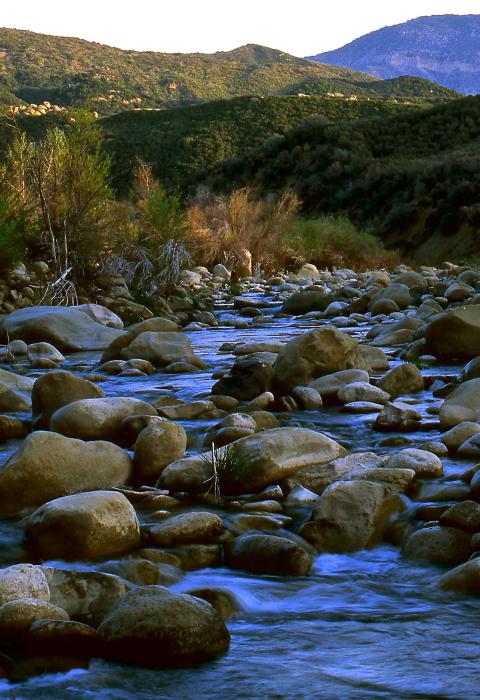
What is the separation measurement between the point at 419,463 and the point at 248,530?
0.94 meters

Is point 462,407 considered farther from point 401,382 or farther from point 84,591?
point 84,591

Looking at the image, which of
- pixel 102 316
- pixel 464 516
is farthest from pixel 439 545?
pixel 102 316

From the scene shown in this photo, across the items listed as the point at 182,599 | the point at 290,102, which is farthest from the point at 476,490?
the point at 290,102

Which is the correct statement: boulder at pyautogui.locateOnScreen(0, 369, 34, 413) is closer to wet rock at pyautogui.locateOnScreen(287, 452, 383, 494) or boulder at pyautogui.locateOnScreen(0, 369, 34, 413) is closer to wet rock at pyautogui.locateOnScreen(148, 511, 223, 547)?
wet rock at pyautogui.locateOnScreen(287, 452, 383, 494)

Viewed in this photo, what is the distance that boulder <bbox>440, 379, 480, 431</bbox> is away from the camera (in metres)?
4.78

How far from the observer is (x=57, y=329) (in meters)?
8.38

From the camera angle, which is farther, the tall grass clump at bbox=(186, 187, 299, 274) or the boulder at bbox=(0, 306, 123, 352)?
the tall grass clump at bbox=(186, 187, 299, 274)

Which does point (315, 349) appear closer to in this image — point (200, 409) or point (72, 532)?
point (200, 409)

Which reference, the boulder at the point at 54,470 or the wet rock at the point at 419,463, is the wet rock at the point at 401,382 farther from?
the boulder at the point at 54,470

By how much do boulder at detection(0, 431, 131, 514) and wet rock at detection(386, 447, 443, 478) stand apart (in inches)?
46.8

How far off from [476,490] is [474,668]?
1281mm

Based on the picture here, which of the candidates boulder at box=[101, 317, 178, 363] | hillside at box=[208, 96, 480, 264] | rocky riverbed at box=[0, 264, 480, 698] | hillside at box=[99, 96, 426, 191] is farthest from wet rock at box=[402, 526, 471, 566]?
hillside at box=[99, 96, 426, 191]

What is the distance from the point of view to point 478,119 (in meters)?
36.4

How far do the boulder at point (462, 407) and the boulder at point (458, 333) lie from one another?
6.39 ft
